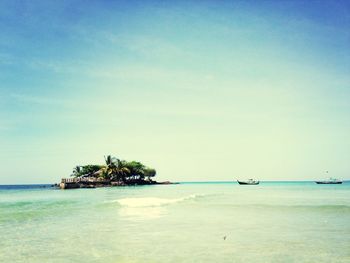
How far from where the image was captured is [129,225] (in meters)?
17.3

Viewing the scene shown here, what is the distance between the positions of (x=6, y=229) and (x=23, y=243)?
14.9 feet

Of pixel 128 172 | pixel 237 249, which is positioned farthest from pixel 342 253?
pixel 128 172

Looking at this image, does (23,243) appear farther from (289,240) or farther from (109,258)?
(289,240)

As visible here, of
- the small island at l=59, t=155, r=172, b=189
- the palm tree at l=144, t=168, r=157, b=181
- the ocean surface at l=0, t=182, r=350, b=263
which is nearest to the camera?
the ocean surface at l=0, t=182, r=350, b=263

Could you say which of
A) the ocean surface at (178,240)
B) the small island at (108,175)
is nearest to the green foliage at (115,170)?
the small island at (108,175)

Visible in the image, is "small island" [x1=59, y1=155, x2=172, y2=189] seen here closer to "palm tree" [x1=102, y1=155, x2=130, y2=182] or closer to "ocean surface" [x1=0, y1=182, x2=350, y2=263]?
"palm tree" [x1=102, y1=155, x2=130, y2=182]

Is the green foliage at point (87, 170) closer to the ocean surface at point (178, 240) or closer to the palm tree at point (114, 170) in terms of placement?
the palm tree at point (114, 170)

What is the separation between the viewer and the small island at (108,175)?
8656cm

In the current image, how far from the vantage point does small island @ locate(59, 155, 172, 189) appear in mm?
86562

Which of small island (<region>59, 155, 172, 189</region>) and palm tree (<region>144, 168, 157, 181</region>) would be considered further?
palm tree (<region>144, 168, 157, 181</region>)

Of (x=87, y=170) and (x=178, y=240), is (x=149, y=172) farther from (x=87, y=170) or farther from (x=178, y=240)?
(x=178, y=240)

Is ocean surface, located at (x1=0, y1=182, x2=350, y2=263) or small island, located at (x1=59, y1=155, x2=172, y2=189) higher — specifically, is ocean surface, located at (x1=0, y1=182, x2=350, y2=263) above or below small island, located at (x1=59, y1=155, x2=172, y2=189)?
below

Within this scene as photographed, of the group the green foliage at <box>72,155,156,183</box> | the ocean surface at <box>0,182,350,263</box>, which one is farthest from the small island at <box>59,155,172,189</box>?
the ocean surface at <box>0,182,350,263</box>

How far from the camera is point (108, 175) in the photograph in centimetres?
9388
